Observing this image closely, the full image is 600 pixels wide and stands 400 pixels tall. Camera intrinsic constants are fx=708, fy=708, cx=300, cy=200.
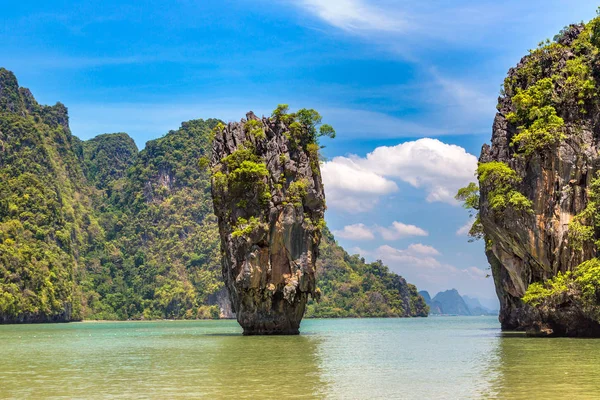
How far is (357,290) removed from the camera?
152m

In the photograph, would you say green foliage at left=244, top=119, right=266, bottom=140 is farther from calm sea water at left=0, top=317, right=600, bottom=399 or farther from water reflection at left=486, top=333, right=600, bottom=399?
water reflection at left=486, top=333, right=600, bottom=399

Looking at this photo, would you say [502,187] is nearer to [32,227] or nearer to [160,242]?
[32,227]

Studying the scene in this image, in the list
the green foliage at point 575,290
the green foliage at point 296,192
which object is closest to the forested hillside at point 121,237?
the green foliage at point 296,192

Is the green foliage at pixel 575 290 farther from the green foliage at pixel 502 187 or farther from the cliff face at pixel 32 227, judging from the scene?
the cliff face at pixel 32 227

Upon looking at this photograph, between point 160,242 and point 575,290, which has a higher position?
point 160,242

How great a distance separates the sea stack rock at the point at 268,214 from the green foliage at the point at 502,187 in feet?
38.5

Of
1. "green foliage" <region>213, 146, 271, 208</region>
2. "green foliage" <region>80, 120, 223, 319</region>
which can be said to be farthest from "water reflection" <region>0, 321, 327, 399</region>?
"green foliage" <region>80, 120, 223, 319</region>

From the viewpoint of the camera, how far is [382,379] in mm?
21125

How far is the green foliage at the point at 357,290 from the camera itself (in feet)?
479

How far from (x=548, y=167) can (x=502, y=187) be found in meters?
2.50

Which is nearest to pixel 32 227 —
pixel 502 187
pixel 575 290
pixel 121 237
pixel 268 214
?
pixel 121 237

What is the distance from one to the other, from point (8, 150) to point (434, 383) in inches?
4590

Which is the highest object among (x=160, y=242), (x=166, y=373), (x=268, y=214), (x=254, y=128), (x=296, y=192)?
(x=160, y=242)

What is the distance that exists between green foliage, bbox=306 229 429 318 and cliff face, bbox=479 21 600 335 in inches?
4164
